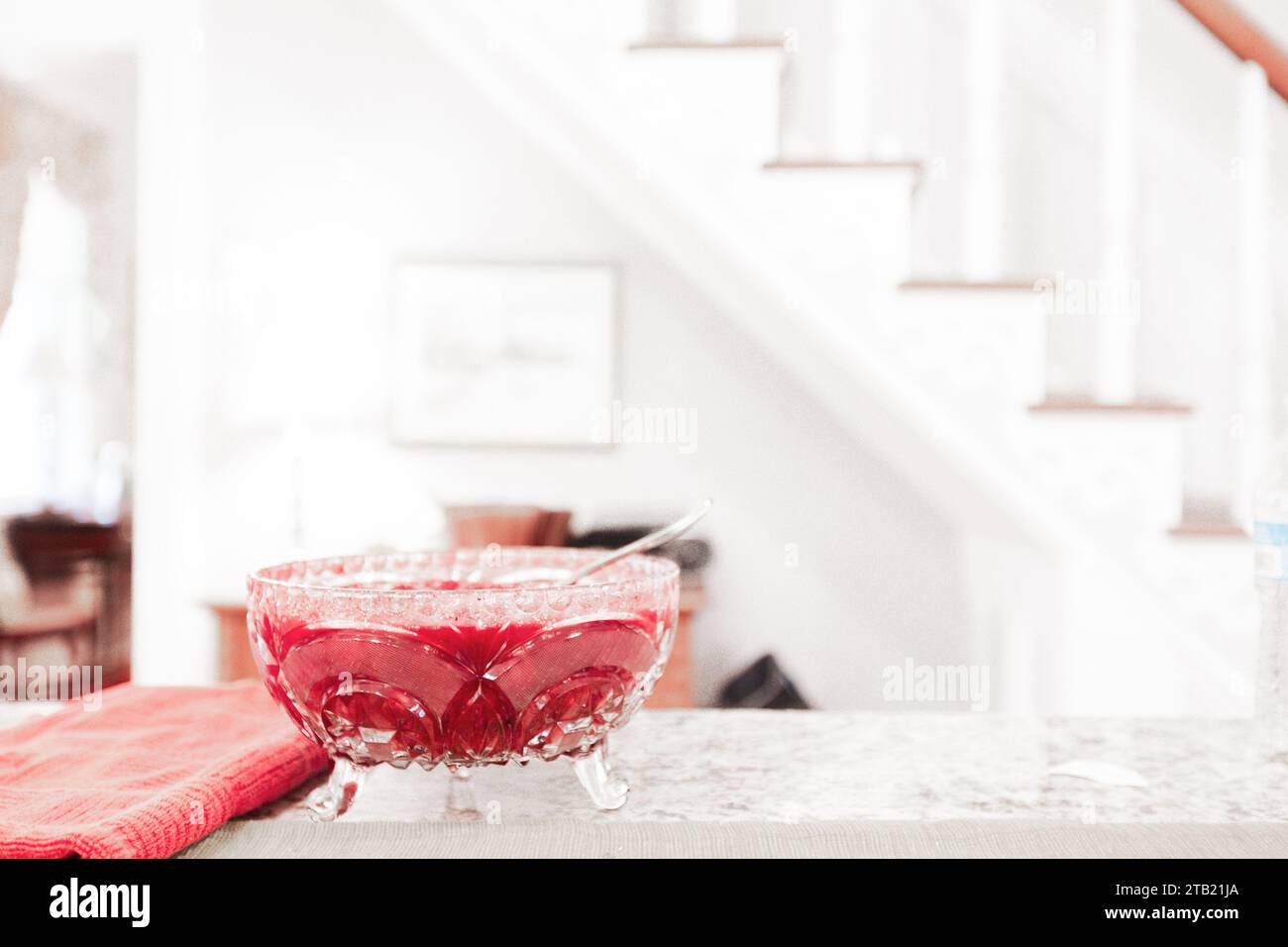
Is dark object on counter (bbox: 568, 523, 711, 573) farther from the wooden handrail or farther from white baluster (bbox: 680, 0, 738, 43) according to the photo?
the wooden handrail

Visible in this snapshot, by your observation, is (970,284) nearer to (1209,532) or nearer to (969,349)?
(969,349)

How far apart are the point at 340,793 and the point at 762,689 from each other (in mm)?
2776

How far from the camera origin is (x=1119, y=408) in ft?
5.62

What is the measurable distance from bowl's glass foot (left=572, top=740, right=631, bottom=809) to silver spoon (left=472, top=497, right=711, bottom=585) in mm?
112

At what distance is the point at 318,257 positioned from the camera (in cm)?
350

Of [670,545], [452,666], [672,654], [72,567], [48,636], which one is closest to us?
[452,666]

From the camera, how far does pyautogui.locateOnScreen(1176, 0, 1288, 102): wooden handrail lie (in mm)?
1599

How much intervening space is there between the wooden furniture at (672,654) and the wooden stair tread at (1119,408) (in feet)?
4.61

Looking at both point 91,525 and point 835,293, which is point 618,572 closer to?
point 835,293

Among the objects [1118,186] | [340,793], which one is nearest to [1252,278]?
[1118,186]

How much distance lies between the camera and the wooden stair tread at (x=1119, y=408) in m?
1.69

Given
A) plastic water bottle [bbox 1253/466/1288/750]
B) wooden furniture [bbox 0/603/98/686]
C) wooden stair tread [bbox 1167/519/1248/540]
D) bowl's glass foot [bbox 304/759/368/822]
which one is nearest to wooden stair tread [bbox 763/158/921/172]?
wooden stair tread [bbox 1167/519/1248/540]

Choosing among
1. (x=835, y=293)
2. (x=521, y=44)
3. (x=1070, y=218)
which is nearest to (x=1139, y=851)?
(x=835, y=293)

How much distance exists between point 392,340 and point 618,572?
2.94 metres
